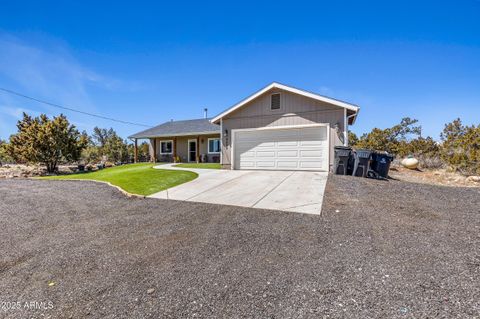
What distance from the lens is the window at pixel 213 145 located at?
17688 mm

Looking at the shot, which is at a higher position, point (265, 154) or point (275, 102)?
point (275, 102)

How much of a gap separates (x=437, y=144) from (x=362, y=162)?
1073 centimetres

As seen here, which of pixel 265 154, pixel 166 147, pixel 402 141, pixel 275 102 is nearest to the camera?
pixel 275 102

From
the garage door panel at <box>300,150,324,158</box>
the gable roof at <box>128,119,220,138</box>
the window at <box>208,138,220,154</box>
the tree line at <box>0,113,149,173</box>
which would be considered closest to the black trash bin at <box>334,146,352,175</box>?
the garage door panel at <box>300,150,324,158</box>

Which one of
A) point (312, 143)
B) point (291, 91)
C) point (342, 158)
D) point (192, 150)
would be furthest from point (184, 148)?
point (342, 158)

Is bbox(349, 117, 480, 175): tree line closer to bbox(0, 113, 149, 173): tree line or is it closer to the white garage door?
the white garage door

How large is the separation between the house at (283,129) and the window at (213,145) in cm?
471

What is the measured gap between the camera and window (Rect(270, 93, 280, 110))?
11398mm

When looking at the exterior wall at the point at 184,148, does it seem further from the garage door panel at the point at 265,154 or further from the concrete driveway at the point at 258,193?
the concrete driveway at the point at 258,193

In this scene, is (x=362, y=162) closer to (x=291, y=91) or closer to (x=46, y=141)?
(x=291, y=91)

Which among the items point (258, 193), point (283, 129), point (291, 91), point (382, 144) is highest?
point (291, 91)

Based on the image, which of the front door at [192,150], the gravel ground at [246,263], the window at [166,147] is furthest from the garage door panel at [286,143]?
the window at [166,147]

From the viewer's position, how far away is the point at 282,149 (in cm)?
1131

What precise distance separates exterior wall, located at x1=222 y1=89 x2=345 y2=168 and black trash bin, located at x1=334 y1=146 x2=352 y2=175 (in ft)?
2.61
